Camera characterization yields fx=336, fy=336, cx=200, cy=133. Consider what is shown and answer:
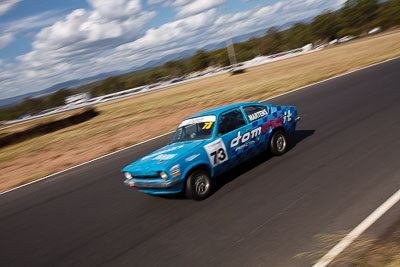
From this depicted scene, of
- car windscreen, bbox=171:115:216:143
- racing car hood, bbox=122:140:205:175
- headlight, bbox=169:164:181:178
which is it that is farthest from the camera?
car windscreen, bbox=171:115:216:143

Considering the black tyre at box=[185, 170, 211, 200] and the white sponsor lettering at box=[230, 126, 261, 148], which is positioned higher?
the white sponsor lettering at box=[230, 126, 261, 148]

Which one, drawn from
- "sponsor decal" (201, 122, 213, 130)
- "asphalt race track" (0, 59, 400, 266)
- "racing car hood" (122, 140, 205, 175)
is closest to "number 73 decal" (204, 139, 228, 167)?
"racing car hood" (122, 140, 205, 175)

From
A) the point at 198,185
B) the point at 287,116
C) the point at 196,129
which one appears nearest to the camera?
the point at 198,185

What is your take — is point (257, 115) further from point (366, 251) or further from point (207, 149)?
point (366, 251)

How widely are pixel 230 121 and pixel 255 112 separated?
2.59 feet

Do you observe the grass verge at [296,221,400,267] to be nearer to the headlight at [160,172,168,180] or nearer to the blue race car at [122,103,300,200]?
the blue race car at [122,103,300,200]

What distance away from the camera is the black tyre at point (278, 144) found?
25.0 feet

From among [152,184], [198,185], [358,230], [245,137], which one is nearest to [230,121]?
[245,137]

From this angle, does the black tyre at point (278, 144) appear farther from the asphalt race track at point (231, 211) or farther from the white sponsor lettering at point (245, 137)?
the white sponsor lettering at point (245, 137)

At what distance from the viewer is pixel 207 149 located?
20.4 ft

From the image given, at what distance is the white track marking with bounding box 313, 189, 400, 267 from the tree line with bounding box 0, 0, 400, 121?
79.9m

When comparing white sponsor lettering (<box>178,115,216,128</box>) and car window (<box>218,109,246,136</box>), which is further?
white sponsor lettering (<box>178,115,216,128</box>)

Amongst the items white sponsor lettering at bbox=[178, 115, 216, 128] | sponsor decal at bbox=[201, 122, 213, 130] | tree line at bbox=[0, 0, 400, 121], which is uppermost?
tree line at bbox=[0, 0, 400, 121]

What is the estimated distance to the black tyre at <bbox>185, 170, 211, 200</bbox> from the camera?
5968 mm
